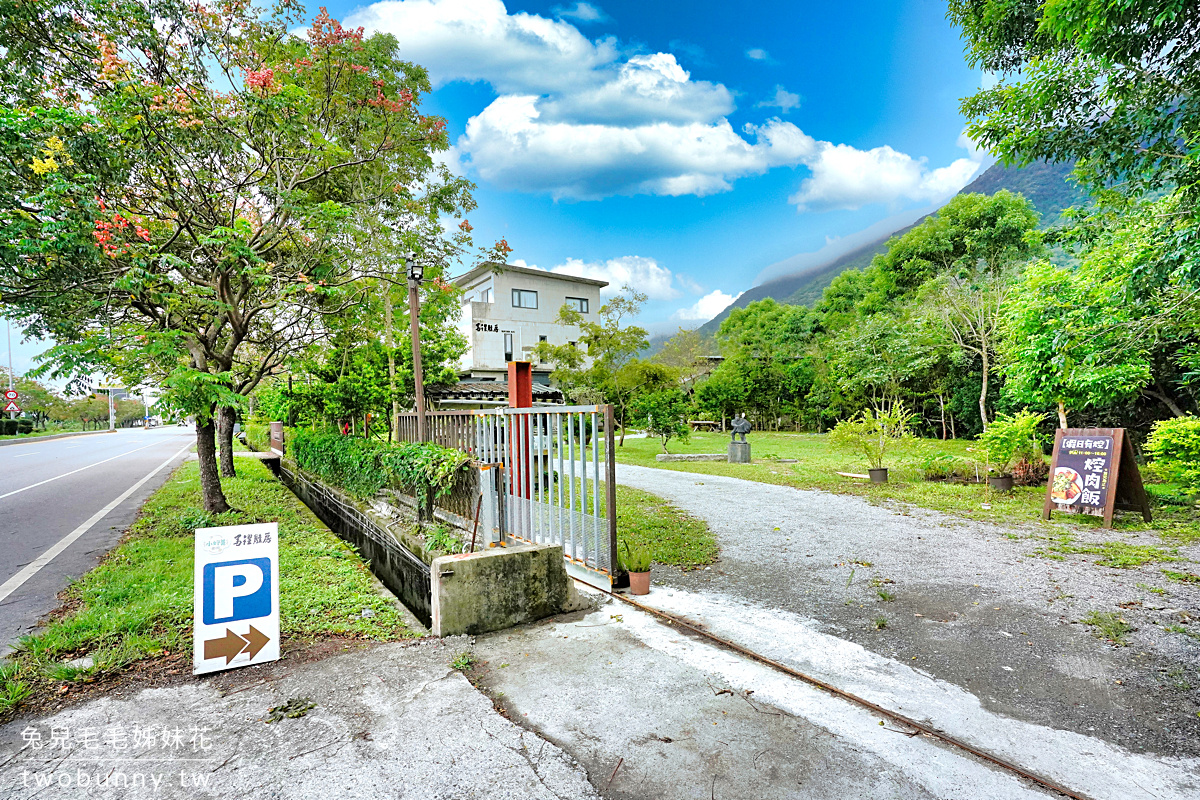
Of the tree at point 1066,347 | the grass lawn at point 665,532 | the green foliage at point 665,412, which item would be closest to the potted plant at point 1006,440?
the tree at point 1066,347

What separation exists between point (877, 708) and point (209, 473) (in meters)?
8.59

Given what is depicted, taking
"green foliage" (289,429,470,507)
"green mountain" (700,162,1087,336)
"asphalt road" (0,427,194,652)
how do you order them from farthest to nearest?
1. "green mountain" (700,162,1087,336)
2. "green foliage" (289,429,470,507)
3. "asphalt road" (0,427,194,652)

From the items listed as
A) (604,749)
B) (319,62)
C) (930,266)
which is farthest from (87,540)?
(930,266)

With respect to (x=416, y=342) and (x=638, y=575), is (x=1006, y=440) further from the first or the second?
(x=416, y=342)

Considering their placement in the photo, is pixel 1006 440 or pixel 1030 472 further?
pixel 1030 472

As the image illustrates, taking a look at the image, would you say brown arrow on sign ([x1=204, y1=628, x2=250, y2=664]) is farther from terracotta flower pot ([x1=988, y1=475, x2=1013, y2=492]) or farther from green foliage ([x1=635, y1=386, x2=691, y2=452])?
green foliage ([x1=635, y1=386, x2=691, y2=452])

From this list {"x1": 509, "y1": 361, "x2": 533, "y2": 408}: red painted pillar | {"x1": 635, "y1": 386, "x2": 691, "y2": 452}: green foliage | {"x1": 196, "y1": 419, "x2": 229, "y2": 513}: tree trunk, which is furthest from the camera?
{"x1": 635, "y1": 386, "x2": 691, "y2": 452}: green foliage

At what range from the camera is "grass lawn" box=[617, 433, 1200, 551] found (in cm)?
702

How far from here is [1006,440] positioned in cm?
898

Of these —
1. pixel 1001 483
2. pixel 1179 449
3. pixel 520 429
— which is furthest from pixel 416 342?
pixel 1179 449

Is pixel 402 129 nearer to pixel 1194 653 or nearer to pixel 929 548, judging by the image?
pixel 929 548

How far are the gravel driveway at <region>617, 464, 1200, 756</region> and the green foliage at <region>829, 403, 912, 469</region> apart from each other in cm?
370

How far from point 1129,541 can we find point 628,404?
14.9 meters

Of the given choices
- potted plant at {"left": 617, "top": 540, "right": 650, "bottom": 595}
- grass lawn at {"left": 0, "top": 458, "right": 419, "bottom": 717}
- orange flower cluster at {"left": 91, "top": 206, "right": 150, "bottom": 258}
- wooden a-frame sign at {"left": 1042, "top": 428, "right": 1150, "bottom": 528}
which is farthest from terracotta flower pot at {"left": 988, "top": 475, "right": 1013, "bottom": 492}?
orange flower cluster at {"left": 91, "top": 206, "right": 150, "bottom": 258}
